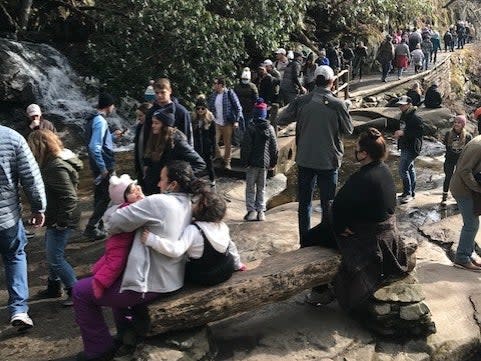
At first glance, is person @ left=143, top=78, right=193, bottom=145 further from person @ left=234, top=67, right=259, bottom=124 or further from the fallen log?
person @ left=234, top=67, right=259, bottom=124

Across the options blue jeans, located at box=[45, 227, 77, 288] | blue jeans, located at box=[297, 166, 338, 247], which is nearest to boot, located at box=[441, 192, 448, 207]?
blue jeans, located at box=[297, 166, 338, 247]

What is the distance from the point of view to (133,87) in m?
12.4

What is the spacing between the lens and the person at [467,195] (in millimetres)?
5430

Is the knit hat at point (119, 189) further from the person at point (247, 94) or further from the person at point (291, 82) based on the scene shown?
the person at point (291, 82)

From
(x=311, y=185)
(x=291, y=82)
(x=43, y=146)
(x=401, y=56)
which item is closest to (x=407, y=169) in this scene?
(x=311, y=185)

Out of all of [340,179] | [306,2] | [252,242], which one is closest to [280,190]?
[340,179]

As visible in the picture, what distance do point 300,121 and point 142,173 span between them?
5.66 feet

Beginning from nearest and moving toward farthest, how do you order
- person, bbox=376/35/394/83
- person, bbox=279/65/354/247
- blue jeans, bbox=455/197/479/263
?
person, bbox=279/65/354/247 → blue jeans, bbox=455/197/479/263 → person, bbox=376/35/394/83

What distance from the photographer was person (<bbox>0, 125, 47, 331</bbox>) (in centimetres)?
407

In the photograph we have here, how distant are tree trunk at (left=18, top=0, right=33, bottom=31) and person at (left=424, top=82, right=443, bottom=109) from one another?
11.9 metres

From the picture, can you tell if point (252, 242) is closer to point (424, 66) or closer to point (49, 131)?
point (49, 131)

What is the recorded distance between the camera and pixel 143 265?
3480mm

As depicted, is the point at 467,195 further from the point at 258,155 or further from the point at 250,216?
the point at 250,216

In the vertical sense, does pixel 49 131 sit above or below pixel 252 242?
above
